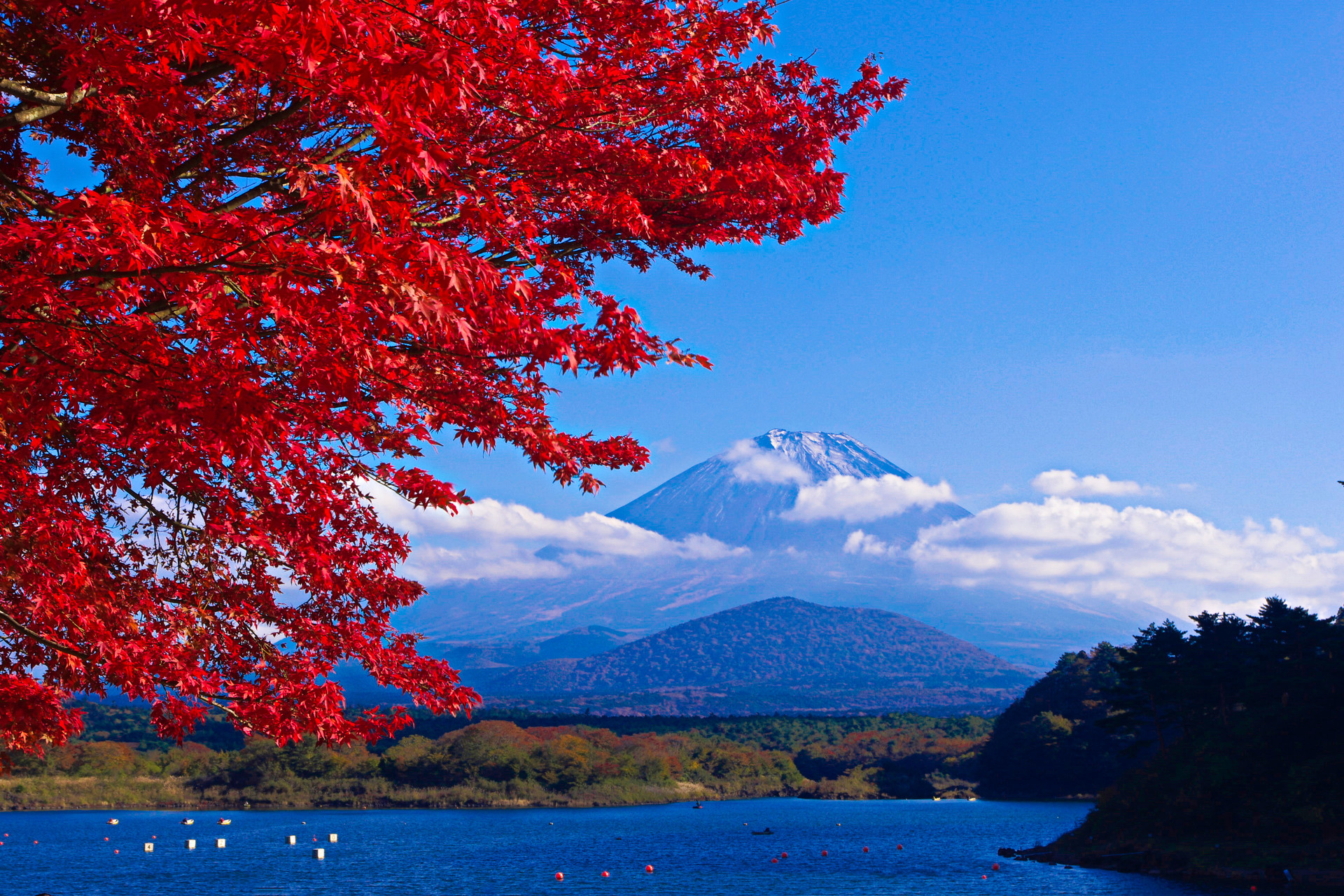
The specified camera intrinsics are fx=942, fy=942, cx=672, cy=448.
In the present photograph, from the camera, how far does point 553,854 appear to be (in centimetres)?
6394

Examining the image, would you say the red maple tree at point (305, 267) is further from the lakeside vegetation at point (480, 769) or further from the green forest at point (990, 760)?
the lakeside vegetation at point (480, 769)

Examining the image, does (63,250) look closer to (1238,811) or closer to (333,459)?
(333,459)

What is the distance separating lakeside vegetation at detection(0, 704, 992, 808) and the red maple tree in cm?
9673

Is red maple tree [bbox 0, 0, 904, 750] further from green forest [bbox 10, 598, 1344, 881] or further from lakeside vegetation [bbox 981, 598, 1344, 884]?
lakeside vegetation [bbox 981, 598, 1344, 884]

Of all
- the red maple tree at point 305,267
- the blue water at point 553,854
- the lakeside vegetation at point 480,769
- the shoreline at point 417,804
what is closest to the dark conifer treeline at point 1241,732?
the blue water at point 553,854

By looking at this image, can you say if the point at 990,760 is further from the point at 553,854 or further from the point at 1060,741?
the point at 553,854

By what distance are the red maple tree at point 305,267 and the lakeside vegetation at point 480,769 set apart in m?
96.7

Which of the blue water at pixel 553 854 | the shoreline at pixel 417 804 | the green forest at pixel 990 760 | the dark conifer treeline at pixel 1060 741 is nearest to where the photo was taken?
the green forest at pixel 990 760

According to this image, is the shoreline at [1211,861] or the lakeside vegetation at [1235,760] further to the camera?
the lakeside vegetation at [1235,760]

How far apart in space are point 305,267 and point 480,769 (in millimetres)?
115683

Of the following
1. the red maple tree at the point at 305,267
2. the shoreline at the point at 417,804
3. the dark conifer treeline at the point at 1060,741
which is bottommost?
the shoreline at the point at 417,804

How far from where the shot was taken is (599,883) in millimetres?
49344

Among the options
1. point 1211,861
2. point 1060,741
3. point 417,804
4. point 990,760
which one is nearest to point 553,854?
point 1211,861

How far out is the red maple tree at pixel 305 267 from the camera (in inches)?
149
